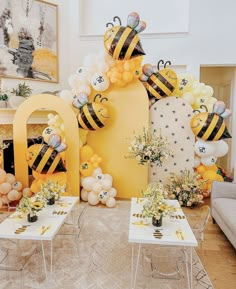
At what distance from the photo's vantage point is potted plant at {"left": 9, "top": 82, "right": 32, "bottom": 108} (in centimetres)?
487

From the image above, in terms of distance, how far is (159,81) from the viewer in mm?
4414

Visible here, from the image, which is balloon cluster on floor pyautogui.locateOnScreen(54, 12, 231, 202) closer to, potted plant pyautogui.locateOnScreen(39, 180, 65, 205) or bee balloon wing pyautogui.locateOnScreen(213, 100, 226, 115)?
bee balloon wing pyautogui.locateOnScreen(213, 100, 226, 115)

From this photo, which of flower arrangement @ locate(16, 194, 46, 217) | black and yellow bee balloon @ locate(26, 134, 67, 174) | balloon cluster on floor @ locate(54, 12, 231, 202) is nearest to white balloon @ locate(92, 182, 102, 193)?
balloon cluster on floor @ locate(54, 12, 231, 202)

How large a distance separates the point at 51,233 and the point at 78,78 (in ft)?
9.65

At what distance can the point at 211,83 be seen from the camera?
728 centimetres

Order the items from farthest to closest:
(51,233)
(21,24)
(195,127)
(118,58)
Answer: (21,24) → (195,127) → (118,58) → (51,233)

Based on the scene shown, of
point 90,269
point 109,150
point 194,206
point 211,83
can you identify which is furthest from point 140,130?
point 211,83

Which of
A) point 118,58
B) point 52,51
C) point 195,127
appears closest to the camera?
point 118,58

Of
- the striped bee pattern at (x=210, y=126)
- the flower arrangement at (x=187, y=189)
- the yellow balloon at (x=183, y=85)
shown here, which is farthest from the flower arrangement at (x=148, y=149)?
the yellow balloon at (x=183, y=85)

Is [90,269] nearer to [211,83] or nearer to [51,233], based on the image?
[51,233]

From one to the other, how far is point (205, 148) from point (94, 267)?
2.73m

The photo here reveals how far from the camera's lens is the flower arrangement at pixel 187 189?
14.4 ft

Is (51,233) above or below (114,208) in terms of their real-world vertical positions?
above

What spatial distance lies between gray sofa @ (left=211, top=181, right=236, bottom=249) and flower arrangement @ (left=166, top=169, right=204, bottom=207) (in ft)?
2.36
